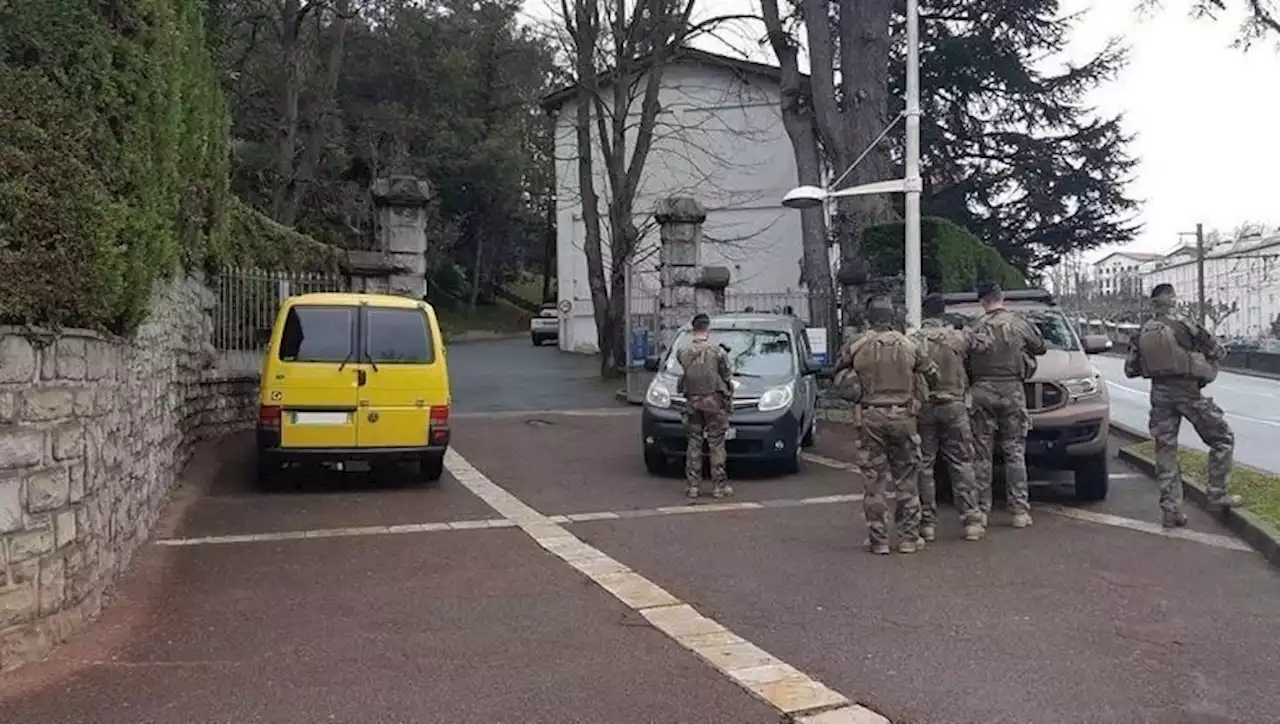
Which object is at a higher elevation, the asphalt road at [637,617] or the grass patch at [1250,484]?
the grass patch at [1250,484]

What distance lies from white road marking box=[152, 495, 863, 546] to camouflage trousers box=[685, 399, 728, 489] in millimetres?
439

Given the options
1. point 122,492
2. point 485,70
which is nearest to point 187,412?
point 122,492

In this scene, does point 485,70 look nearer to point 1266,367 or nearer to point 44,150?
point 1266,367

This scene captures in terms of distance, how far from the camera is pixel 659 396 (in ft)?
39.7

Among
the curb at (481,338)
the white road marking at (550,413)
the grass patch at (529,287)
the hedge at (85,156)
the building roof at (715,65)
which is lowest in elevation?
the white road marking at (550,413)

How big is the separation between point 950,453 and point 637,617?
3.54 metres

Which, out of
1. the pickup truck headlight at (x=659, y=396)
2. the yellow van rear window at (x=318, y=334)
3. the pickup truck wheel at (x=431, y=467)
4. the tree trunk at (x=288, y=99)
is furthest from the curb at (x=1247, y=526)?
the tree trunk at (x=288, y=99)

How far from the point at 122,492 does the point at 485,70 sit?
41.8 metres

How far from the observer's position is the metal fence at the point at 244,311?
14.6 m

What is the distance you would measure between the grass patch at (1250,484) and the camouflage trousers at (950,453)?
7.32 ft

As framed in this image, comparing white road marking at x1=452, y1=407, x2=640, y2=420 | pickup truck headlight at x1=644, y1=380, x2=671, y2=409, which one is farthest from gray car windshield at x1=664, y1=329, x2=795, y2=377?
white road marking at x1=452, y1=407, x2=640, y2=420

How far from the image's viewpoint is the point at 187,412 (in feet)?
39.8

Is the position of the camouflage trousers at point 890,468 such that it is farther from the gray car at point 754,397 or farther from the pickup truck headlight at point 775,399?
the pickup truck headlight at point 775,399

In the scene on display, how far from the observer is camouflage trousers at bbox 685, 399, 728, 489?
10.7 meters
